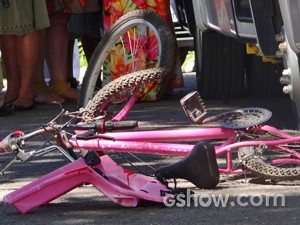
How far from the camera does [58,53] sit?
32.2 feet

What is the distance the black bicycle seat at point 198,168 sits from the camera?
551cm

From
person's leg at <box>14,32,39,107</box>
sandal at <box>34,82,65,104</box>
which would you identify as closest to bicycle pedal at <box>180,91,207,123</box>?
person's leg at <box>14,32,39,107</box>

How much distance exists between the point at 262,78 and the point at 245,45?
1.22ft

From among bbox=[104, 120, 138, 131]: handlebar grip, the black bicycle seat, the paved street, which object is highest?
bbox=[104, 120, 138, 131]: handlebar grip

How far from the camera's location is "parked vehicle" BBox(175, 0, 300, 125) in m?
6.02

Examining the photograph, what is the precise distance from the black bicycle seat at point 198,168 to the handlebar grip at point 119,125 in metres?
0.26

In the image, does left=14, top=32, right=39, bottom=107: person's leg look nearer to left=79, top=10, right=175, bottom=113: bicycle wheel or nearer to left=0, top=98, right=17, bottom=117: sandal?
left=0, top=98, right=17, bottom=117: sandal

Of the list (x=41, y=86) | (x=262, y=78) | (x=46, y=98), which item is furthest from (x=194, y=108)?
(x=41, y=86)

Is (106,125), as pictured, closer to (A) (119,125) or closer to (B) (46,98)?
(A) (119,125)

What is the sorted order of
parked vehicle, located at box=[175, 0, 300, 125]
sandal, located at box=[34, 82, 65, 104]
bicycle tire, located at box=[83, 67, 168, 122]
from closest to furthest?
parked vehicle, located at box=[175, 0, 300, 125], bicycle tire, located at box=[83, 67, 168, 122], sandal, located at box=[34, 82, 65, 104]

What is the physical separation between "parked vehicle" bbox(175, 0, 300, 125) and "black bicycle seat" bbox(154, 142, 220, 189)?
65cm

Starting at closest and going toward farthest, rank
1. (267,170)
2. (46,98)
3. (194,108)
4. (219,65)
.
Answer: (267,170), (194,108), (219,65), (46,98)

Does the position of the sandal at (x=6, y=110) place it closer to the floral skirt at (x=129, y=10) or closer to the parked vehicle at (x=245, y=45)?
the floral skirt at (x=129, y=10)

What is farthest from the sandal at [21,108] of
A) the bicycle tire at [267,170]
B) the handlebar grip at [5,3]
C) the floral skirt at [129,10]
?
the bicycle tire at [267,170]
